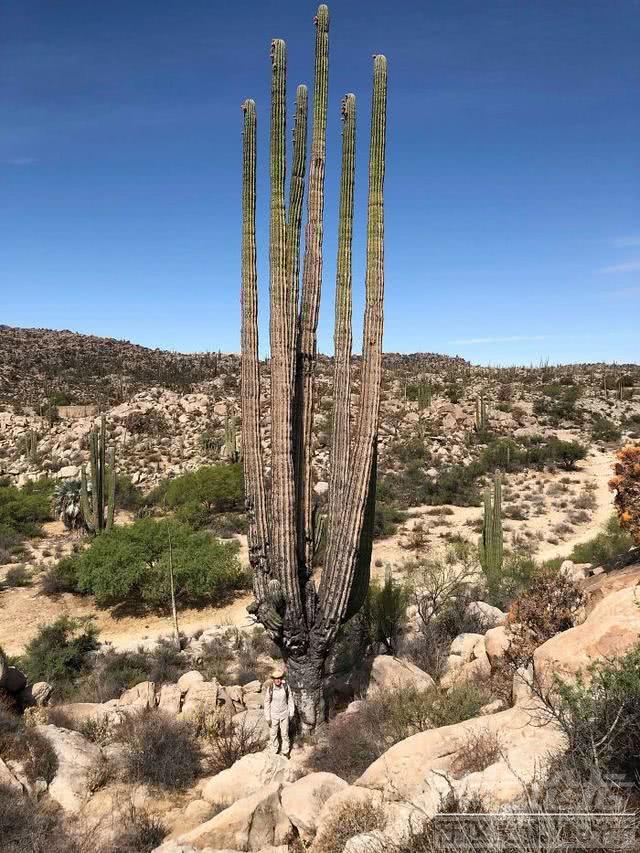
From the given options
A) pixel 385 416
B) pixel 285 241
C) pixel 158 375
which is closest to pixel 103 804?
pixel 285 241

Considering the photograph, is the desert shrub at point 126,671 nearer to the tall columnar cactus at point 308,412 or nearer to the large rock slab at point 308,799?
the tall columnar cactus at point 308,412

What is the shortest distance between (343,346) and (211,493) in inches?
586

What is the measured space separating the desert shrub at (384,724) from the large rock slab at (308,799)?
636 mm

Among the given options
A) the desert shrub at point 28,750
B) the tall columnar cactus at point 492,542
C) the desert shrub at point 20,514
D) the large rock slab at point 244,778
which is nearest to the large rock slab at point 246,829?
the large rock slab at point 244,778

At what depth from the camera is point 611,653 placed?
550 centimetres

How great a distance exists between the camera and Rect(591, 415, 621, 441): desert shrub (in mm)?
30156

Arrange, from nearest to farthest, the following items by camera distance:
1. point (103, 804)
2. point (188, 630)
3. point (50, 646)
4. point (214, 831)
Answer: point (214, 831) → point (103, 804) → point (50, 646) → point (188, 630)

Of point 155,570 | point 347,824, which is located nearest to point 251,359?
point 347,824

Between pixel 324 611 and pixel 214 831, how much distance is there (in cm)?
293

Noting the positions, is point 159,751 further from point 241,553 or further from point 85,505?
point 85,505

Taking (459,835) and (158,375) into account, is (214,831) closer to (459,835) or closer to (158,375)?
(459,835)

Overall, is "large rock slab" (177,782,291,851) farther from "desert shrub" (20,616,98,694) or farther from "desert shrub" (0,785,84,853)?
"desert shrub" (20,616,98,694)

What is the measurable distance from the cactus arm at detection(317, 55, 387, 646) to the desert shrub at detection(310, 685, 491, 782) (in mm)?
1058

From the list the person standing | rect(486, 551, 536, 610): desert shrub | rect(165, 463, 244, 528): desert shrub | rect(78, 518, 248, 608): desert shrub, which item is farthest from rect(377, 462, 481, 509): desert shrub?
the person standing
